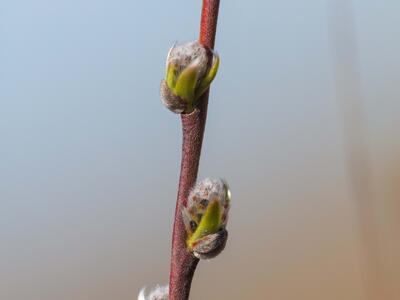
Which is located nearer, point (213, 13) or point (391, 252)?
point (213, 13)

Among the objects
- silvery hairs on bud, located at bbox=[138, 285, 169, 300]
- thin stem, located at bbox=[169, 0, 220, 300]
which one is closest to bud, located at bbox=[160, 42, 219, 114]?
thin stem, located at bbox=[169, 0, 220, 300]

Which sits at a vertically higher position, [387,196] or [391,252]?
[387,196]

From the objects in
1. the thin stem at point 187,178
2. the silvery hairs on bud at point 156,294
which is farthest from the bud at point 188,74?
the silvery hairs on bud at point 156,294

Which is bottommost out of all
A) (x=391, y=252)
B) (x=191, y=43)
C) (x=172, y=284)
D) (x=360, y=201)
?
(x=172, y=284)

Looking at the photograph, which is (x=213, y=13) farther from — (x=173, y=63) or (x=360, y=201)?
(x=360, y=201)

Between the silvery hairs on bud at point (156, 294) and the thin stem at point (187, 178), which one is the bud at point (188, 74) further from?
the silvery hairs on bud at point (156, 294)

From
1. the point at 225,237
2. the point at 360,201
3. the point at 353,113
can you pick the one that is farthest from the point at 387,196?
the point at 225,237
